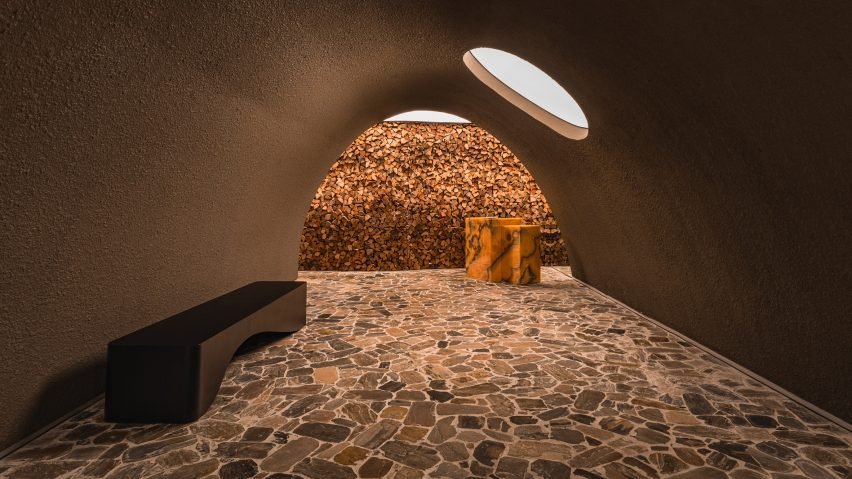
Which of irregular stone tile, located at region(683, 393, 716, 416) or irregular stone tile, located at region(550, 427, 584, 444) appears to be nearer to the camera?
irregular stone tile, located at region(550, 427, 584, 444)

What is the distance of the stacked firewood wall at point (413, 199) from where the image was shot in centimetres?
846

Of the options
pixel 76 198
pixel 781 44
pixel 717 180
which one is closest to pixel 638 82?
pixel 717 180

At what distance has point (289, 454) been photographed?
2.04 m

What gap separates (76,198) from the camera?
7.17ft

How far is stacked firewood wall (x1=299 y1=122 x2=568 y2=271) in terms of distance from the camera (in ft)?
27.8

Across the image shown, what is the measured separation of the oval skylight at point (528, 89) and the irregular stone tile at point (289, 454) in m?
3.93

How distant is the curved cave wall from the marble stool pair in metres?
2.36

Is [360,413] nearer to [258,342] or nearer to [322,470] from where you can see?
[322,470]

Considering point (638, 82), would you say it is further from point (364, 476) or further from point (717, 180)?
point (364, 476)

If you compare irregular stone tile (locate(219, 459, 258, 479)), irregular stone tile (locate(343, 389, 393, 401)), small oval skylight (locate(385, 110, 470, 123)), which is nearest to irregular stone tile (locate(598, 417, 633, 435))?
irregular stone tile (locate(343, 389, 393, 401))

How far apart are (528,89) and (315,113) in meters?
2.69

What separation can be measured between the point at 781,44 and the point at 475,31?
2.43m

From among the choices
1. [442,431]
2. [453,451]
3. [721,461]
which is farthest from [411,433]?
[721,461]

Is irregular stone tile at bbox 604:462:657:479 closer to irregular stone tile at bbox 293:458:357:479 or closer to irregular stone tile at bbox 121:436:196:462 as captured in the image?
irregular stone tile at bbox 293:458:357:479
